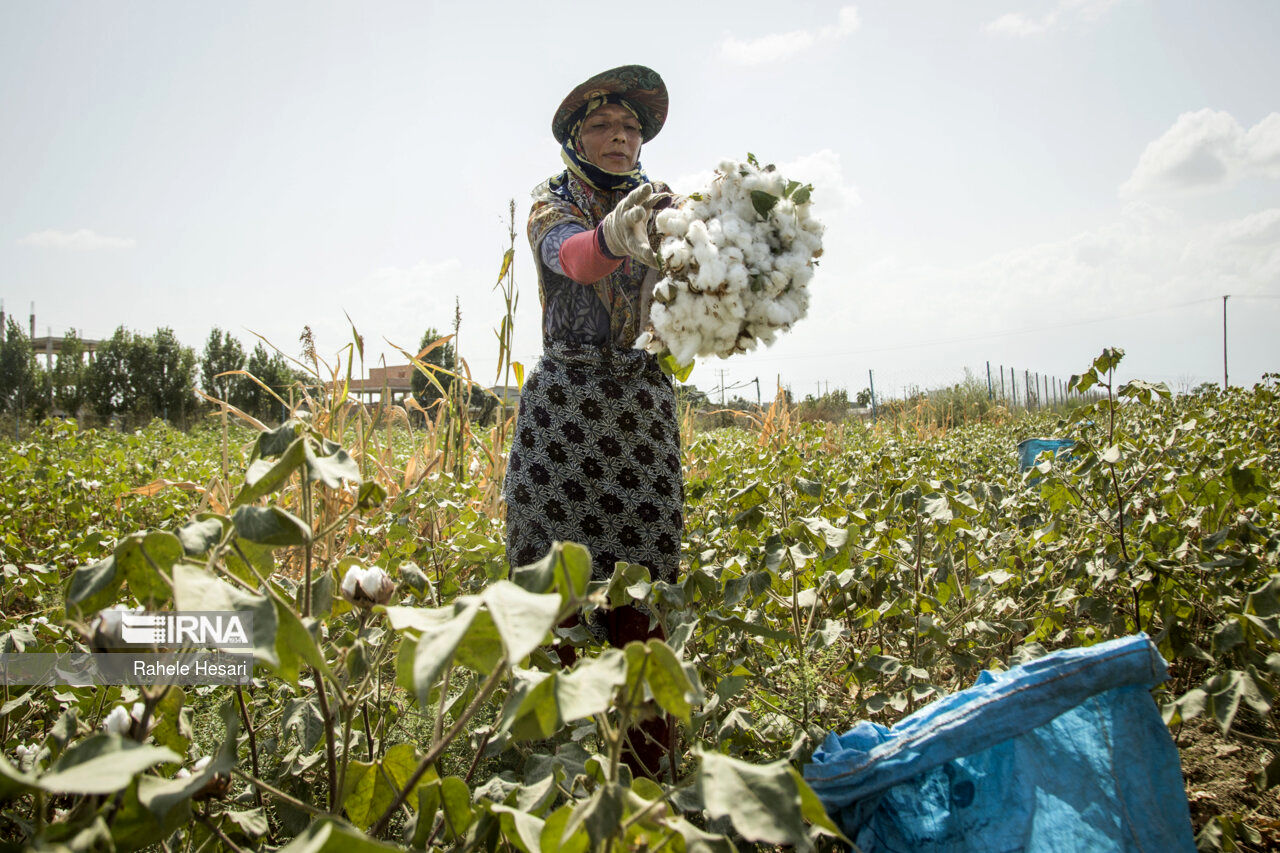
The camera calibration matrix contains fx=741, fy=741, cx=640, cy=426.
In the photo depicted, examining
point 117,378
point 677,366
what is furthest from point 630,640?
point 117,378

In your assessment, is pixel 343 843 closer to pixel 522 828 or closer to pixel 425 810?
pixel 522 828

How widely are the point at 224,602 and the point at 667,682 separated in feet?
1.07

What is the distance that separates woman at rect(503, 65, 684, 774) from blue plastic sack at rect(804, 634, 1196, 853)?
2.61 feet

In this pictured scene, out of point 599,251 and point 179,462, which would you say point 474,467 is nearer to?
point 599,251

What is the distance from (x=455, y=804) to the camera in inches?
28.6

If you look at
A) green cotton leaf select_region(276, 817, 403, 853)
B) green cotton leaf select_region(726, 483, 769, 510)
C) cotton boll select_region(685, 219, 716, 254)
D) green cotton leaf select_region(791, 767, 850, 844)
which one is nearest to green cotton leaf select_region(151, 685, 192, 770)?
green cotton leaf select_region(276, 817, 403, 853)

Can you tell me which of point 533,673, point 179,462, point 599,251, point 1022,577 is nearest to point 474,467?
point 599,251

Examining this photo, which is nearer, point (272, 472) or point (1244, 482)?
point (272, 472)

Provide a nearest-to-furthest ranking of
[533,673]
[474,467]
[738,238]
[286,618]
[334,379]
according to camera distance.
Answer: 1. [286,618]
2. [533,673]
3. [738,238]
4. [334,379]
5. [474,467]

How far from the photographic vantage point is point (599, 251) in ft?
4.80

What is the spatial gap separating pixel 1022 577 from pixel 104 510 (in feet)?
12.2

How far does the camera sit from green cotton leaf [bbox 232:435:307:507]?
0.64 meters

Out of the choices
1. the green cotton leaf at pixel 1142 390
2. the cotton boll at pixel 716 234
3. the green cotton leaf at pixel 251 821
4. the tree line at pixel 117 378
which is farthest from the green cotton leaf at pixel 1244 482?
the tree line at pixel 117 378

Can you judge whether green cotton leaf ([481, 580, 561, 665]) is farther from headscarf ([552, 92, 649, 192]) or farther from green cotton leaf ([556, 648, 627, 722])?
headscarf ([552, 92, 649, 192])
